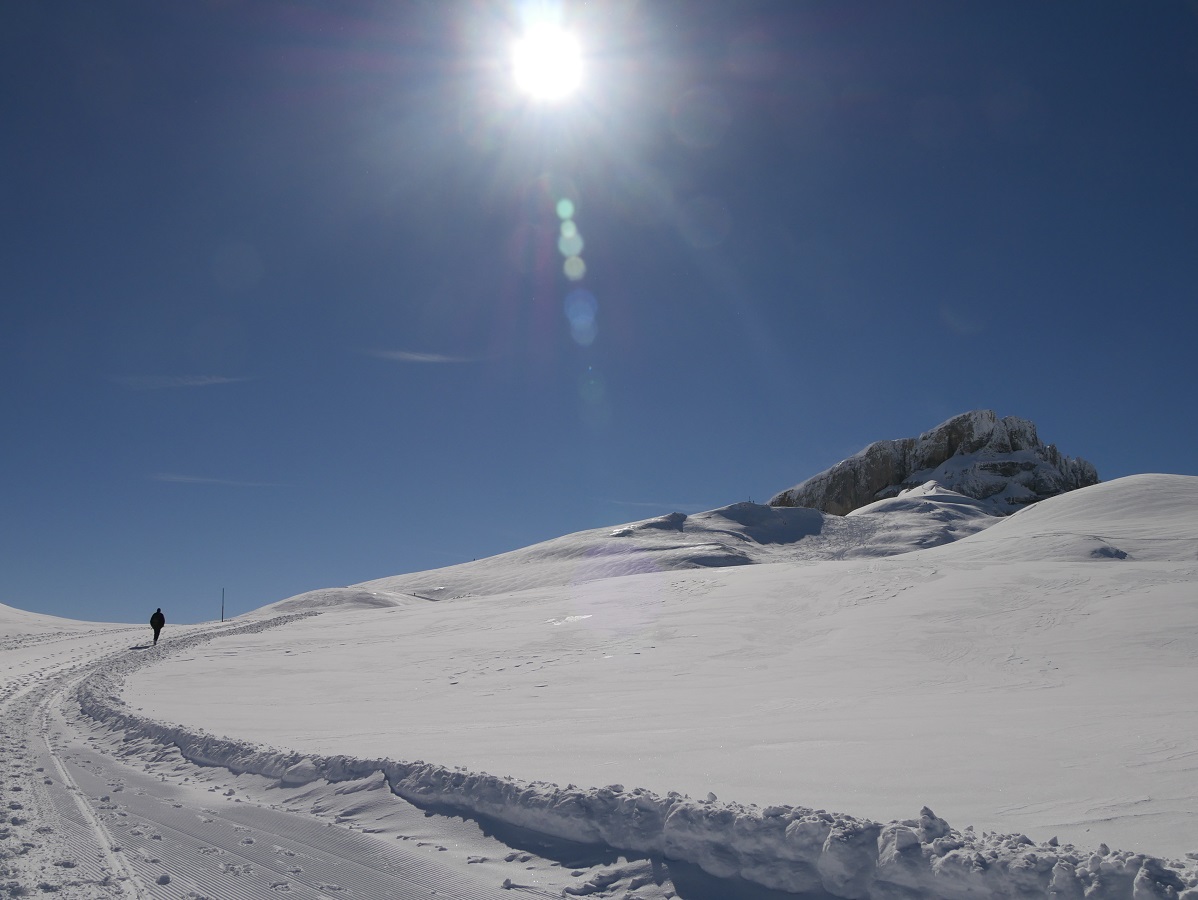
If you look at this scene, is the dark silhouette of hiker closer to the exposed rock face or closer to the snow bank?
the snow bank

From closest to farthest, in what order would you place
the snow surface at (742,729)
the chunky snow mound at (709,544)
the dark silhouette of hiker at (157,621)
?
the snow surface at (742,729)
the dark silhouette of hiker at (157,621)
the chunky snow mound at (709,544)

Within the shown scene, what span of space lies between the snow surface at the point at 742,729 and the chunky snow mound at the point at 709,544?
83.7ft

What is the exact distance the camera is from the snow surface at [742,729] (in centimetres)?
475

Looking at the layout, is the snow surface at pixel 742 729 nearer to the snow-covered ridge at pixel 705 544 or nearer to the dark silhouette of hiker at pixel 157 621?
the dark silhouette of hiker at pixel 157 621

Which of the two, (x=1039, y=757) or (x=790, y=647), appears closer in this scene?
(x=1039, y=757)

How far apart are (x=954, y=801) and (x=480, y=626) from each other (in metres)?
19.8

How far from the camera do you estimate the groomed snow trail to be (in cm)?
480

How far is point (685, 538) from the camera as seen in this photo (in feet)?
207

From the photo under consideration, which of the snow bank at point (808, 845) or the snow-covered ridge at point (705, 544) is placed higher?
the snow-covered ridge at point (705, 544)

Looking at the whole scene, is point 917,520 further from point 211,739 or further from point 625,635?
point 211,739

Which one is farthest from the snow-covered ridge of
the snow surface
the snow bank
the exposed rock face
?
the snow bank

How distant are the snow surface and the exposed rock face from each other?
98294 mm

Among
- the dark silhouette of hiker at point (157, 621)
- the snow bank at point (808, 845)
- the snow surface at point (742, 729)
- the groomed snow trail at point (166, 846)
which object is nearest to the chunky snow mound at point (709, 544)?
the dark silhouette of hiker at point (157, 621)

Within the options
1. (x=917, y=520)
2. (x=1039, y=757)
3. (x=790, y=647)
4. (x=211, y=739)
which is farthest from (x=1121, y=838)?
(x=917, y=520)
